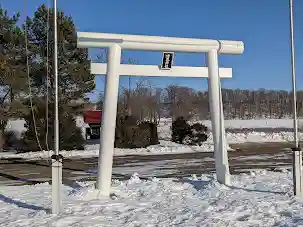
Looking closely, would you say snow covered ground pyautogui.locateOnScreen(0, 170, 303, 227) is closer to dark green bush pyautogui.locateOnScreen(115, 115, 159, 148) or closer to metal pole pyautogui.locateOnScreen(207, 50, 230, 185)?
metal pole pyautogui.locateOnScreen(207, 50, 230, 185)

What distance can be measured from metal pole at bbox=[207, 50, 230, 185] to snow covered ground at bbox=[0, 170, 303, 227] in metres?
0.52

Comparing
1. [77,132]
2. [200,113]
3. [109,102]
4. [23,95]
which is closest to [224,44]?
[109,102]

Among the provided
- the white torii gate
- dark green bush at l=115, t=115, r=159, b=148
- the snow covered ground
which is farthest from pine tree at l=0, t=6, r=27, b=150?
the white torii gate

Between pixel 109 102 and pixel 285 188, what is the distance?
431 cm

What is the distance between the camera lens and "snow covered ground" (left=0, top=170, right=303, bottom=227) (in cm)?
673

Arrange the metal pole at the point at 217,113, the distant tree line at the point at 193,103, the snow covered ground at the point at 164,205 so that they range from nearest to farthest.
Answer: the snow covered ground at the point at 164,205 → the metal pole at the point at 217,113 → the distant tree line at the point at 193,103

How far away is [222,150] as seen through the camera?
10.4 meters

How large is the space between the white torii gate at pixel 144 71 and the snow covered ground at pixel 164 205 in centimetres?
72

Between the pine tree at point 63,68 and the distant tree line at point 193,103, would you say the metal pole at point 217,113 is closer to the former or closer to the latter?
the distant tree line at point 193,103

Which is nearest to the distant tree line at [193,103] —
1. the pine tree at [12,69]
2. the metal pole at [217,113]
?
the metal pole at [217,113]

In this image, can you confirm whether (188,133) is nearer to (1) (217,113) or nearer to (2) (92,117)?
(2) (92,117)

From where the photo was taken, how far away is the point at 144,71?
992 cm

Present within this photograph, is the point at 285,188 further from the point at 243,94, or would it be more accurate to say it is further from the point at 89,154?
the point at 243,94

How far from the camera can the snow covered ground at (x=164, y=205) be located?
673 centimetres
